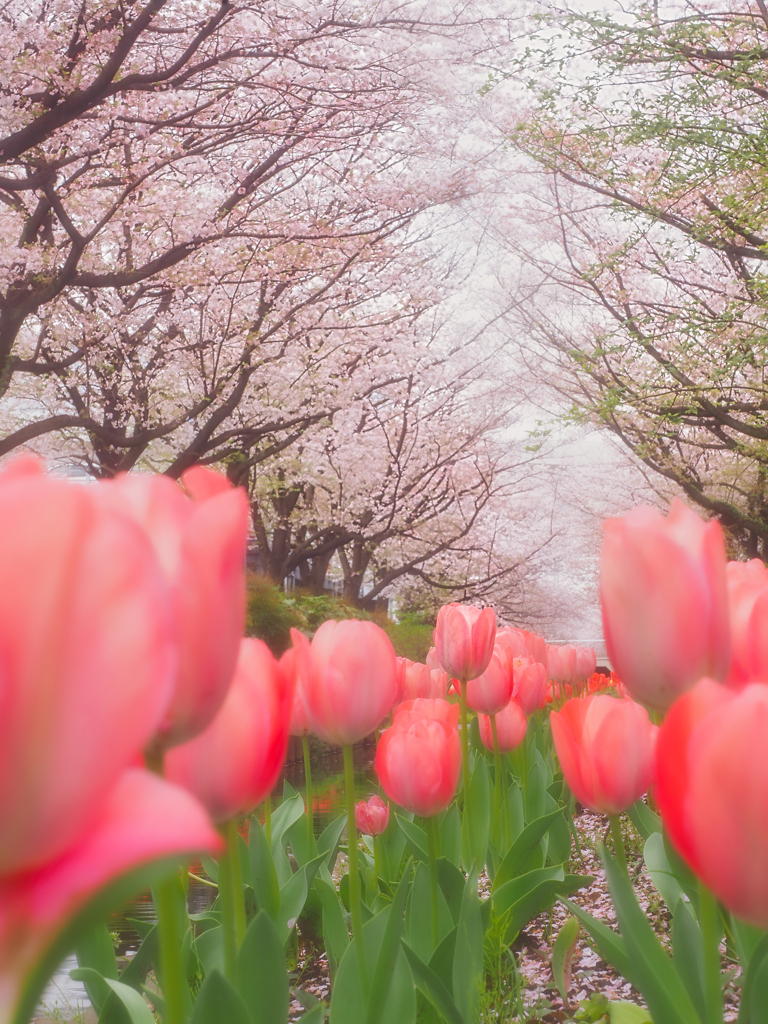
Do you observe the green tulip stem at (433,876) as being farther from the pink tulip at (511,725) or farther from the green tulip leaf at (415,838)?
the pink tulip at (511,725)

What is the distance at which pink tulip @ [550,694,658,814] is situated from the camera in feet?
3.76

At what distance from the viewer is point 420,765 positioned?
4.57ft

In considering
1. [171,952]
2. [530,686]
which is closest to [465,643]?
[530,686]

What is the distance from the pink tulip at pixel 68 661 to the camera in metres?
0.30

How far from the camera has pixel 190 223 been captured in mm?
10555

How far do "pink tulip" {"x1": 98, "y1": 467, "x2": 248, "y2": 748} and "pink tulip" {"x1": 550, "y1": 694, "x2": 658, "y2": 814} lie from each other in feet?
2.61

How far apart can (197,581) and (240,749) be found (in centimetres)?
24

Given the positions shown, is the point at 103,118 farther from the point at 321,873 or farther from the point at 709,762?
the point at 709,762

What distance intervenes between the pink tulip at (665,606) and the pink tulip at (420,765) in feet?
2.45

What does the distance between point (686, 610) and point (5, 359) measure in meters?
8.57

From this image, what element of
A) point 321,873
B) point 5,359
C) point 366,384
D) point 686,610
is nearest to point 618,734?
point 686,610

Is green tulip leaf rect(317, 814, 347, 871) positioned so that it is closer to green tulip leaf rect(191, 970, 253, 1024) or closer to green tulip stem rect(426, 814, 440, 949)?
green tulip stem rect(426, 814, 440, 949)

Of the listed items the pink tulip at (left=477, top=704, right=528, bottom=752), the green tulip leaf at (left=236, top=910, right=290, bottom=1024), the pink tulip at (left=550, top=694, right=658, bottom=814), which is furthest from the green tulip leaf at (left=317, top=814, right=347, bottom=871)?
the green tulip leaf at (left=236, top=910, right=290, bottom=1024)

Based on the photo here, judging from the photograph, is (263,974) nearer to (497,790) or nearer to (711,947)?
(711,947)
